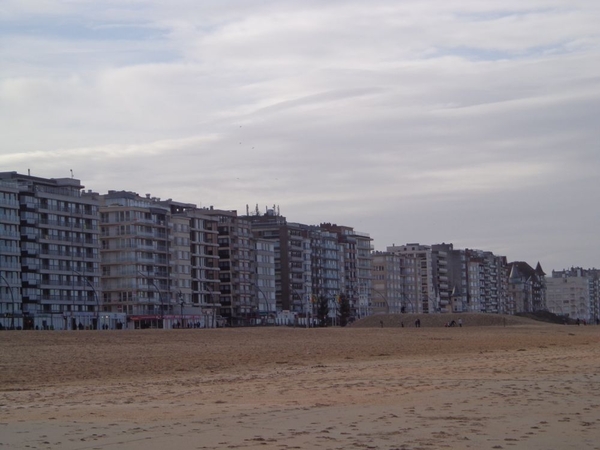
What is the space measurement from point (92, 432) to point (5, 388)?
10.6 metres

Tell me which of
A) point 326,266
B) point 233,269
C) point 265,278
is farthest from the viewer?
point 326,266

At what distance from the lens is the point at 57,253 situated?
12600cm

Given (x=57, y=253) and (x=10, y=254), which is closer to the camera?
(x=10, y=254)

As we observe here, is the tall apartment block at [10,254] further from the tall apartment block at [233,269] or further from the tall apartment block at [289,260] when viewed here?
the tall apartment block at [289,260]

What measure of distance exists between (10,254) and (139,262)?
2413 cm

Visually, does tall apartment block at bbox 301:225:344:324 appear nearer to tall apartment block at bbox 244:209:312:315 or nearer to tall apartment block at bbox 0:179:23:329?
tall apartment block at bbox 244:209:312:315

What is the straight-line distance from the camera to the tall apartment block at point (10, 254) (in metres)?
116

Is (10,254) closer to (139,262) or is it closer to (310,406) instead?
(139,262)

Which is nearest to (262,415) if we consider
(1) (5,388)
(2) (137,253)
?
(1) (5,388)

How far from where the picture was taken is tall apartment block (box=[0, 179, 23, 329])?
382 feet

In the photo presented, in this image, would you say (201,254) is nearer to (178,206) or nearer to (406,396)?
(178,206)

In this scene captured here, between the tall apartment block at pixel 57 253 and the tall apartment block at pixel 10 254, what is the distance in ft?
1.57

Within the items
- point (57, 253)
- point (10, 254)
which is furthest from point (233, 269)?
point (10, 254)

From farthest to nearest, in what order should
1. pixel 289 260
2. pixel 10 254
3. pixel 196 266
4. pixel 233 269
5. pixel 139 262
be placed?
pixel 289 260
pixel 233 269
pixel 196 266
pixel 139 262
pixel 10 254
